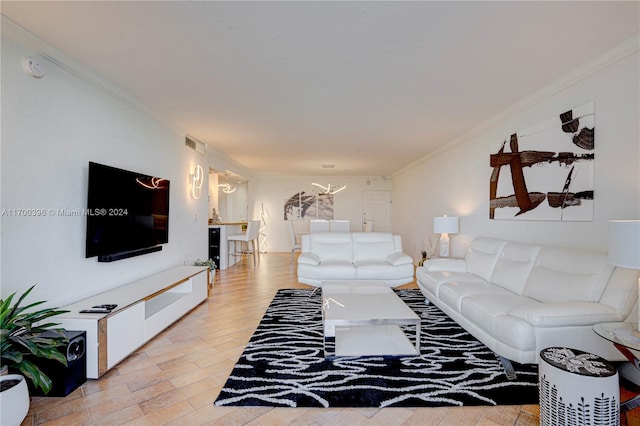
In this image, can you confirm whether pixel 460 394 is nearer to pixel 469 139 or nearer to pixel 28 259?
pixel 28 259

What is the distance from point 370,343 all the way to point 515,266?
164 centimetres

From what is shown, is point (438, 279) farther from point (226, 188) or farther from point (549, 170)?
point (226, 188)

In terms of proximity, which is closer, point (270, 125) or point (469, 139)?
point (270, 125)

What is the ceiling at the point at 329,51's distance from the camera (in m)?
1.86

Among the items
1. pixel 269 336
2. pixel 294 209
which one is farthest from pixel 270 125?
pixel 294 209

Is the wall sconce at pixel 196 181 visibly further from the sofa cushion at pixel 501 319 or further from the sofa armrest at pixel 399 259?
the sofa cushion at pixel 501 319

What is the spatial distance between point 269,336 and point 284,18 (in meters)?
2.58

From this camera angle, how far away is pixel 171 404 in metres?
1.85

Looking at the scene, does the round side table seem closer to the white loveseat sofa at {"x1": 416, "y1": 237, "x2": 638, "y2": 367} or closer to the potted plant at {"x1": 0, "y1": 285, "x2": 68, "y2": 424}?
the white loveseat sofa at {"x1": 416, "y1": 237, "x2": 638, "y2": 367}

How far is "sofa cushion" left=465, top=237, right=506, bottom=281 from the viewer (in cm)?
332

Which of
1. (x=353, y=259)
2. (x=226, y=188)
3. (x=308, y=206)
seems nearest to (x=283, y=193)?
(x=308, y=206)

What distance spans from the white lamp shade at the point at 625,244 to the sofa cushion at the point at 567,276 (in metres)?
0.52

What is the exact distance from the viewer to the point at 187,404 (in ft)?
6.05

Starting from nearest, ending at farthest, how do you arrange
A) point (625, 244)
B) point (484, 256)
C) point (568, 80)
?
point (625, 244) < point (568, 80) < point (484, 256)
